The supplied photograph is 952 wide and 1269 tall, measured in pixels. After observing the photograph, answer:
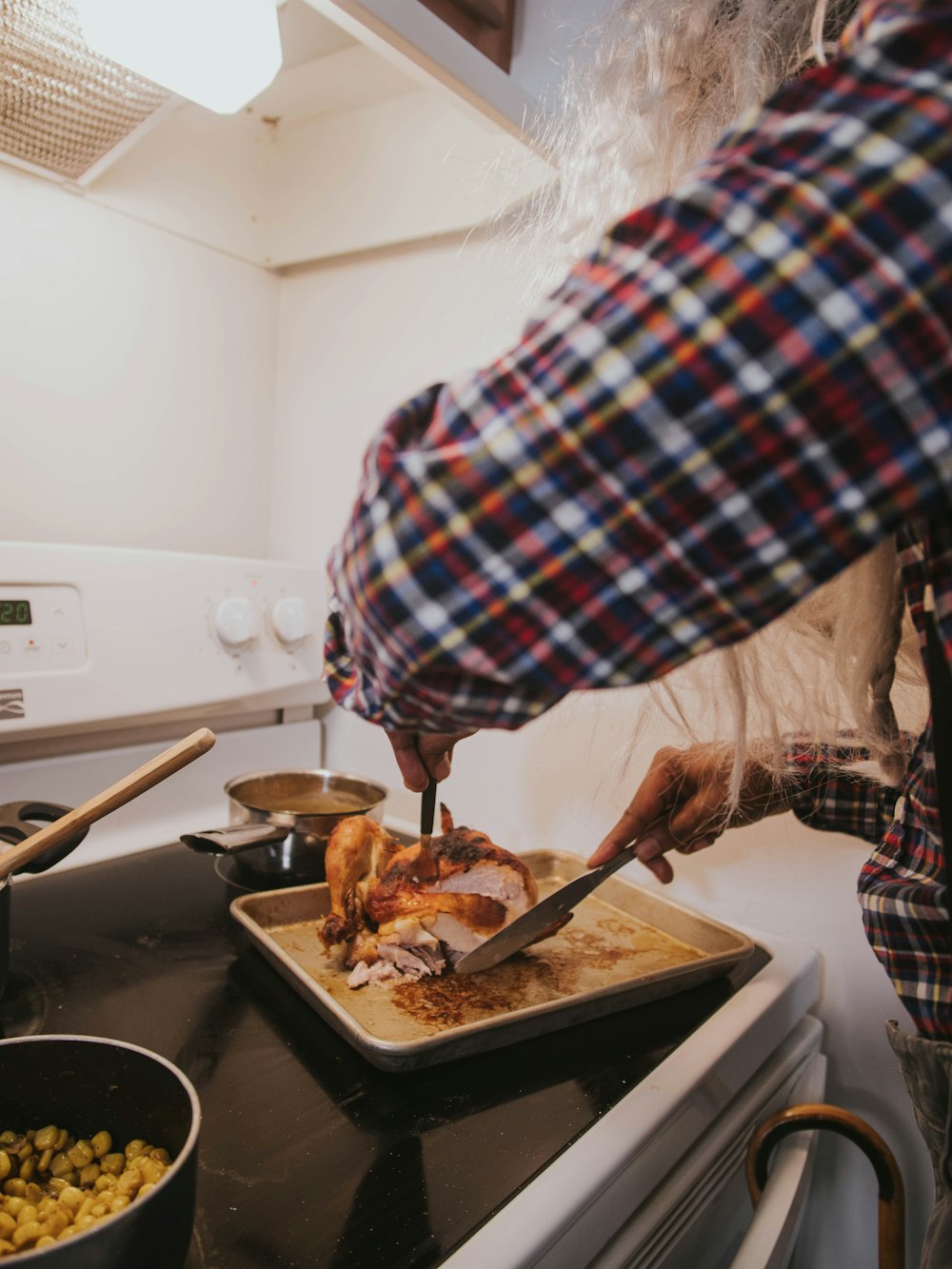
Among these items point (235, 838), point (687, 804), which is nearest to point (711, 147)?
point (687, 804)

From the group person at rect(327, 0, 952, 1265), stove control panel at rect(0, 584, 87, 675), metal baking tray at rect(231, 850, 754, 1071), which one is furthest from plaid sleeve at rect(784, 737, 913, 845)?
stove control panel at rect(0, 584, 87, 675)

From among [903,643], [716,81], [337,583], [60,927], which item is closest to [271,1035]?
[60,927]

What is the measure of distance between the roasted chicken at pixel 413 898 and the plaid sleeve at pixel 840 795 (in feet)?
0.81

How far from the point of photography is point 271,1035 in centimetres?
59

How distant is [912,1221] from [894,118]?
0.95 meters

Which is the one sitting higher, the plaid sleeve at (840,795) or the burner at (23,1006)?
the plaid sleeve at (840,795)

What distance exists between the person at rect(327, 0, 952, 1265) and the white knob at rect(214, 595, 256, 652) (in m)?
0.66

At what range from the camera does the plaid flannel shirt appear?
0.25 m

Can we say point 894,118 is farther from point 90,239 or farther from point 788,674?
point 90,239

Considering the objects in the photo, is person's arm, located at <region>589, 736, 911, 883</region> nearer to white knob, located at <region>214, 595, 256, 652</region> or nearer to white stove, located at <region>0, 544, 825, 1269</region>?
white stove, located at <region>0, 544, 825, 1269</region>

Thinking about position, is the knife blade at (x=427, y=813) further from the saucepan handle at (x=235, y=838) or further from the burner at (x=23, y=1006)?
the burner at (x=23, y=1006)

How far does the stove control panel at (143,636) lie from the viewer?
0.82 m

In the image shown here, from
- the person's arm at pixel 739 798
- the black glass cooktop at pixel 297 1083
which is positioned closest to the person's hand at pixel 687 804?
the person's arm at pixel 739 798

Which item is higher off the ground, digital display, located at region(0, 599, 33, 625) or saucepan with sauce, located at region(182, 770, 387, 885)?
digital display, located at region(0, 599, 33, 625)
